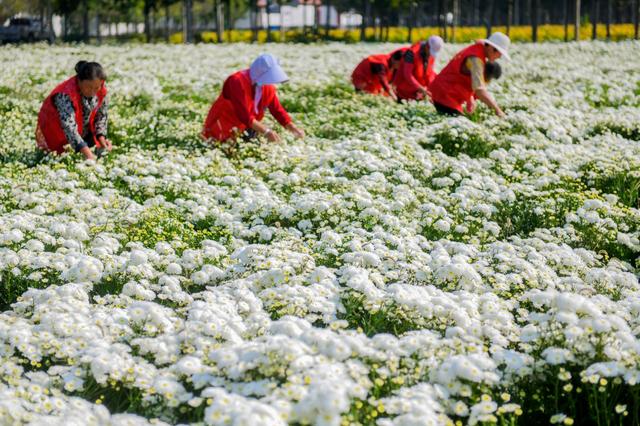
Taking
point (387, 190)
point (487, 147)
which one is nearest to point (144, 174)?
point (387, 190)

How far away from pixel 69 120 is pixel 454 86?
229 inches

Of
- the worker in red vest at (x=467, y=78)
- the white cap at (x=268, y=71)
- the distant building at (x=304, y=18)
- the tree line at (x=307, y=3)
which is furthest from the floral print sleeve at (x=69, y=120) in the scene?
the distant building at (x=304, y=18)

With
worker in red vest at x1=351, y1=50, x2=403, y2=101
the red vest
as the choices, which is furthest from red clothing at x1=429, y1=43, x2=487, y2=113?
the red vest

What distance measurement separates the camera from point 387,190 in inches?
339

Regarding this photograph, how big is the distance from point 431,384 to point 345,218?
11.8 ft

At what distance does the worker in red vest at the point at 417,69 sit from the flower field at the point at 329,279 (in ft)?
8.28

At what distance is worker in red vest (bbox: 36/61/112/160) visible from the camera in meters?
9.84

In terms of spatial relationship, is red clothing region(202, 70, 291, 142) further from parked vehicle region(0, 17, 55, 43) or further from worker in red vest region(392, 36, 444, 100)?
parked vehicle region(0, 17, 55, 43)

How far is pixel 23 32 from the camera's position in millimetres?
57438

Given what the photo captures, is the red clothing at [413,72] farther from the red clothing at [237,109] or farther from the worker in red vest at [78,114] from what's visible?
the worker in red vest at [78,114]

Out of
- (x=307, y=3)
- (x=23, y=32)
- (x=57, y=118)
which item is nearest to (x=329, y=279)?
(x=57, y=118)

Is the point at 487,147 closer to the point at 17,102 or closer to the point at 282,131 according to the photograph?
the point at 282,131

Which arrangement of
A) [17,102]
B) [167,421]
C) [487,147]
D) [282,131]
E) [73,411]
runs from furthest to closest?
[17,102]
[282,131]
[487,147]
[167,421]
[73,411]

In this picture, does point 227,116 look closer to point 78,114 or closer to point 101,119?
point 101,119
